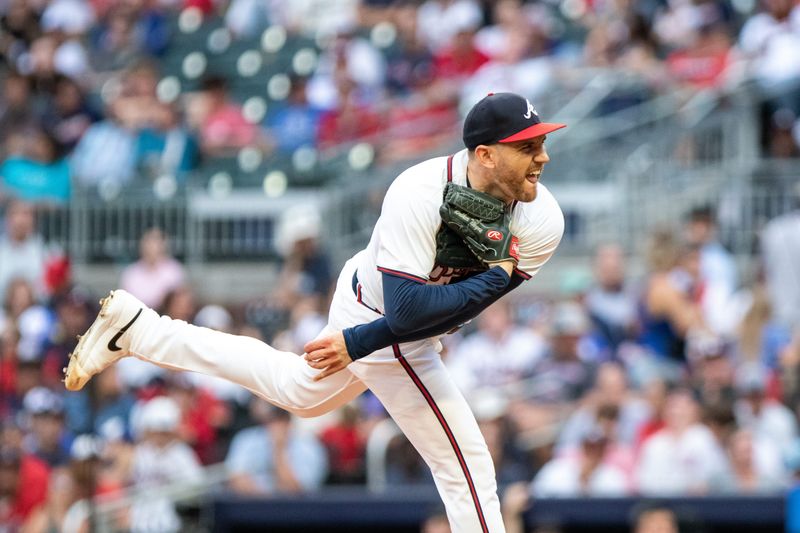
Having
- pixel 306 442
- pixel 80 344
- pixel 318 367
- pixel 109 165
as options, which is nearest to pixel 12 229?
pixel 109 165

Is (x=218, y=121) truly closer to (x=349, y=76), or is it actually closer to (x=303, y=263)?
(x=349, y=76)

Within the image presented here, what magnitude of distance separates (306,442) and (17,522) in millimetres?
2056

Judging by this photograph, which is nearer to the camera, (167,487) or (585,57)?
(167,487)

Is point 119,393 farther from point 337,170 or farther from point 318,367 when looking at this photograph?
point 318,367

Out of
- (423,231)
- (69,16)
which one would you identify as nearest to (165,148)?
(69,16)

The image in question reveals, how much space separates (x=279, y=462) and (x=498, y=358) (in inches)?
73.1

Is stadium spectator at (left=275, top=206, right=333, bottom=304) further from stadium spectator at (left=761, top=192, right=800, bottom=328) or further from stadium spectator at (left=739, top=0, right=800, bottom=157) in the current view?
stadium spectator at (left=739, top=0, right=800, bottom=157)

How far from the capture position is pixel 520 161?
18.4 feet

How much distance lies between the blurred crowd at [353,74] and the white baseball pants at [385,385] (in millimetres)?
7113

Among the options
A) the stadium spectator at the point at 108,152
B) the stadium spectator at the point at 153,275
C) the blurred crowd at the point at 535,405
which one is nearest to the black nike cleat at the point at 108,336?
the blurred crowd at the point at 535,405

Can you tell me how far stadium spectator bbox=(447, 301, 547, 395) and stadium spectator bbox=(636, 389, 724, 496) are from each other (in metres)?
1.58

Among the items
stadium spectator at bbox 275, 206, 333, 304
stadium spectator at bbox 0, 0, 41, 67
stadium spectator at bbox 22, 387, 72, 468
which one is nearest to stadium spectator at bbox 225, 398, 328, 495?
stadium spectator at bbox 22, 387, 72, 468

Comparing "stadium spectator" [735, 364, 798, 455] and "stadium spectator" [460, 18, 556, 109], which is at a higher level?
"stadium spectator" [460, 18, 556, 109]

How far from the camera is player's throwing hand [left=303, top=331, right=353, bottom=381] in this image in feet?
18.7
